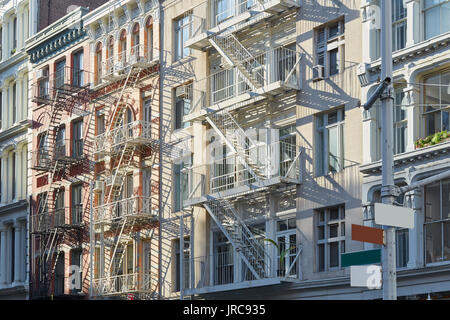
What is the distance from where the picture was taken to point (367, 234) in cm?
1861

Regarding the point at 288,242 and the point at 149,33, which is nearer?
the point at 288,242

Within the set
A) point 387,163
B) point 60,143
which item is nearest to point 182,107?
point 60,143

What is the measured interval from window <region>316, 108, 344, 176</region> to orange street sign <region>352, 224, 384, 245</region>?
13251 mm

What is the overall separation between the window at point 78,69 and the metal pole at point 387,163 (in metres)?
30.9

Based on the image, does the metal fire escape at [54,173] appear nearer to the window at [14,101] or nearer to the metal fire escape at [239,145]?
the window at [14,101]

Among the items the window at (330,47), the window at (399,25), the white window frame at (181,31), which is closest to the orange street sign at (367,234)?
the window at (399,25)

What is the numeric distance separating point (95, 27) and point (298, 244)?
66.2ft

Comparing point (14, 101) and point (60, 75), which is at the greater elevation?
point (60, 75)

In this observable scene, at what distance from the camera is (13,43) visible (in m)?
57.2

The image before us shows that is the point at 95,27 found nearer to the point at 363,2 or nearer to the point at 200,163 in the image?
the point at 200,163

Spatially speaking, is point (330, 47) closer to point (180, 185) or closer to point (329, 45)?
point (329, 45)

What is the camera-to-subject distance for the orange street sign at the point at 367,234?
18.2 meters

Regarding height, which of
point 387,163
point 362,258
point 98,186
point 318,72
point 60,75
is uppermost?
point 60,75

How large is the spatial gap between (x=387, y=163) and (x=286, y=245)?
50.8ft
